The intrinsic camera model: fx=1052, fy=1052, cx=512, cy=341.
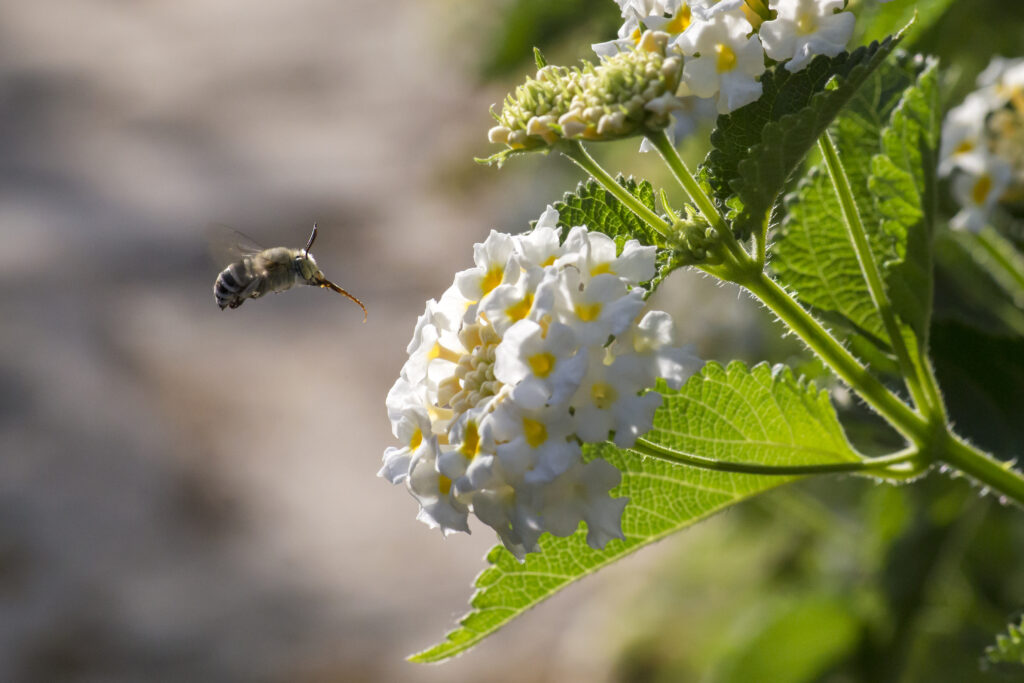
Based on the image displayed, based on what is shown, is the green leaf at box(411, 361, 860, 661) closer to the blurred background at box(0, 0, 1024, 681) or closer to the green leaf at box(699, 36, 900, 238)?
the green leaf at box(699, 36, 900, 238)

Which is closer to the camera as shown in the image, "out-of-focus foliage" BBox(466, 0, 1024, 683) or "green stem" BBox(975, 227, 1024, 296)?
"out-of-focus foliage" BBox(466, 0, 1024, 683)

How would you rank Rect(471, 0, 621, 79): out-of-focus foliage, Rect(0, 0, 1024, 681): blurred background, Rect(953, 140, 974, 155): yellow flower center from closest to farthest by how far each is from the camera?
Rect(953, 140, 974, 155): yellow flower center
Rect(471, 0, 621, 79): out-of-focus foliage
Rect(0, 0, 1024, 681): blurred background

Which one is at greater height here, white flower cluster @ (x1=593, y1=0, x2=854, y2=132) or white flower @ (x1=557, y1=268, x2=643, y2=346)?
white flower cluster @ (x1=593, y1=0, x2=854, y2=132)

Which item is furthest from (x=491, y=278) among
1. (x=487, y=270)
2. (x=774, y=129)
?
(x=774, y=129)

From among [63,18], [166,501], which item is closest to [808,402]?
[166,501]

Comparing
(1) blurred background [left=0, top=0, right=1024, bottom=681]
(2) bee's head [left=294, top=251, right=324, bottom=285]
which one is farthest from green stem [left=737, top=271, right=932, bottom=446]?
(1) blurred background [left=0, top=0, right=1024, bottom=681]

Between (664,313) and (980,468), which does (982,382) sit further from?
(664,313)

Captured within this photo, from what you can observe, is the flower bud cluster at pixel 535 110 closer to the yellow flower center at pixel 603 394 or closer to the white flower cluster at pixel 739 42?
the white flower cluster at pixel 739 42
